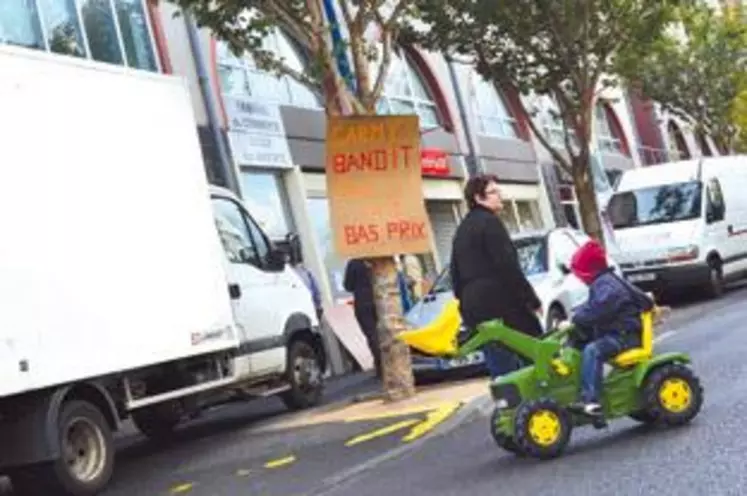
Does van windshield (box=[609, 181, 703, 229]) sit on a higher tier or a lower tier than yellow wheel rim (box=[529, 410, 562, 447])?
higher

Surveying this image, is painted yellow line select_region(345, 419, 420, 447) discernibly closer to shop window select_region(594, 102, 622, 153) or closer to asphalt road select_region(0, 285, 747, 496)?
asphalt road select_region(0, 285, 747, 496)

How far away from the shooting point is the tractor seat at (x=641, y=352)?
736 centimetres

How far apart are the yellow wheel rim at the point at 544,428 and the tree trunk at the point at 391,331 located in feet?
13.3

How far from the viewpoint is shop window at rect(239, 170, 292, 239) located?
18.0 metres

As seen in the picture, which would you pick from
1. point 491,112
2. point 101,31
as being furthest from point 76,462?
point 491,112

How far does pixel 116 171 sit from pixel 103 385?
5.17 ft

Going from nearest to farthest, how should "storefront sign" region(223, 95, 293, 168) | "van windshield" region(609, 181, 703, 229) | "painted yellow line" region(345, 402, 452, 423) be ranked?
"painted yellow line" region(345, 402, 452, 423) → "storefront sign" region(223, 95, 293, 168) → "van windshield" region(609, 181, 703, 229)

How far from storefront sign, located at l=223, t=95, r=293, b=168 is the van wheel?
706 cm

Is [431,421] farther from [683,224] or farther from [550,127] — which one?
[550,127]

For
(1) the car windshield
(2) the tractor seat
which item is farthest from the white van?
(2) the tractor seat

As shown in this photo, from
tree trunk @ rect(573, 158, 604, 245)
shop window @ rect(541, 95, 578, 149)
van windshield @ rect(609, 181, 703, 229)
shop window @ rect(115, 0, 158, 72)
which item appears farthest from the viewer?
shop window @ rect(541, 95, 578, 149)

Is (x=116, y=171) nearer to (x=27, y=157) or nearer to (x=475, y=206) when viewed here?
(x=27, y=157)

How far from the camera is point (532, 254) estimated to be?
47.4 ft

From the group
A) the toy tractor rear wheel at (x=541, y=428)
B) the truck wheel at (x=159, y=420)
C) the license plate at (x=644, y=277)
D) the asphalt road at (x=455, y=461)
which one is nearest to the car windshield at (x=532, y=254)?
the asphalt road at (x=455, y=461)
